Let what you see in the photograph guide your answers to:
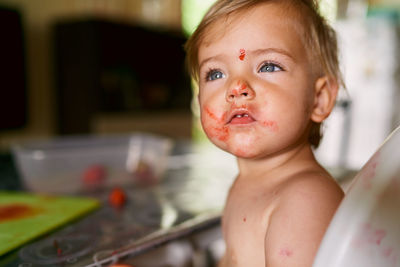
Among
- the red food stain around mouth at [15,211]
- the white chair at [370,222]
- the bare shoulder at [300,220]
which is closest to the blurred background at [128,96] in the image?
the red food stain around mouth at [15,211]

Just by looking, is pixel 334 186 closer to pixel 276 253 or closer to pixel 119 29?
pixel 276 253

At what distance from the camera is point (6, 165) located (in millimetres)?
1082

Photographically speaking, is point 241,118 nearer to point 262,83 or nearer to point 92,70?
point 262,83

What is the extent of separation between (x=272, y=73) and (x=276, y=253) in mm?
199

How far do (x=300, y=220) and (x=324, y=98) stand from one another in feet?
0.59

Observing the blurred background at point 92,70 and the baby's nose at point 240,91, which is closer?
the baby's nose at point 240,91

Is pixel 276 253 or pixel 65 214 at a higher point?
pixel 276 253

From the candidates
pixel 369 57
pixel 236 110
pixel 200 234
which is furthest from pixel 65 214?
pixel 369 57

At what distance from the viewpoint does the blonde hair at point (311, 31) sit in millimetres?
453

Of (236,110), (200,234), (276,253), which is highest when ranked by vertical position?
(236,110)

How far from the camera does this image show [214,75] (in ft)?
1.56

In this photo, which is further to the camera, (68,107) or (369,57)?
(369,57)

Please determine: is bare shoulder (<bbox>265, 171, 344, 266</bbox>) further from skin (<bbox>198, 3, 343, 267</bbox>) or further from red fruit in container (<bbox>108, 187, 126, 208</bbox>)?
red fruit in container (<bbox>108, 187, 126, 208</bbox>)

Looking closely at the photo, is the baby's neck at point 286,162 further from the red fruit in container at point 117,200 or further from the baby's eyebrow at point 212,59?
the red fruit in container at point 117,200
